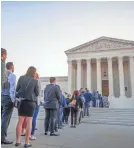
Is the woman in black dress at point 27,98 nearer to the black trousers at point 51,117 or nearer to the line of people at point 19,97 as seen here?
the line of people at point 19,97

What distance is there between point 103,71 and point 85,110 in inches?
975

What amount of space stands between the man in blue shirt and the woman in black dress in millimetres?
149

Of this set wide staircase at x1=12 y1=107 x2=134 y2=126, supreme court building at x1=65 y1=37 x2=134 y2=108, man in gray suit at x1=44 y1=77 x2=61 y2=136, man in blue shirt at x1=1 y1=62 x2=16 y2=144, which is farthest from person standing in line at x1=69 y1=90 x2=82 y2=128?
supreme court building at x1=65 y1=37 x2=134 y2=108

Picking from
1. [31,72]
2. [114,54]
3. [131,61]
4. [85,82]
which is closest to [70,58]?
[85,82]

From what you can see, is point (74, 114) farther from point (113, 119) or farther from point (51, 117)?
point (113, 119)

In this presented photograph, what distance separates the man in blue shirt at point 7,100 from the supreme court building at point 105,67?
1094 inches

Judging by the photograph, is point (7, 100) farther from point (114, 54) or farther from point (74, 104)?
point (114, 54)

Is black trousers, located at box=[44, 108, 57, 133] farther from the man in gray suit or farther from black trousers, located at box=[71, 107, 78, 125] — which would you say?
black trousers, located at box=[71, 107, 78, 125]

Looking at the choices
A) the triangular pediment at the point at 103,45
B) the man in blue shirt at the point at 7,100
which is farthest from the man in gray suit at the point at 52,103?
the triangular pediment at the point at 103,45

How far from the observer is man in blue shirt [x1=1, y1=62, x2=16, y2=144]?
3.91m

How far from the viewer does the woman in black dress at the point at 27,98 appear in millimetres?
3736

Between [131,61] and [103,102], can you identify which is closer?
[103,102]

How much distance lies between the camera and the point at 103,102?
21000 mm

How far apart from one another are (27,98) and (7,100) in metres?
0.53
